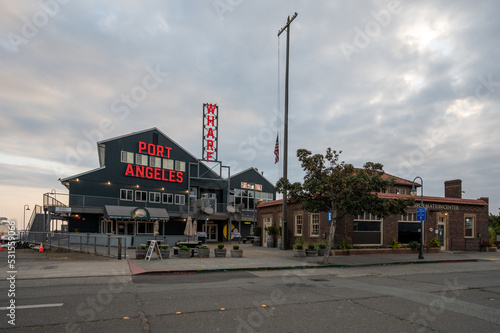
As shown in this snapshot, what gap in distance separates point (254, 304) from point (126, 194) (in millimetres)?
31607

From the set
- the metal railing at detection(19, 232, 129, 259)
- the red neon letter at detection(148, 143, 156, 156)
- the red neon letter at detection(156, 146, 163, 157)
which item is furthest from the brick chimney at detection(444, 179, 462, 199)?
the red neon letter at detection(148, 143, 156, 156)

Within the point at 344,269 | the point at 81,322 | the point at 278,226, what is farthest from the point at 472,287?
the point at 278,226

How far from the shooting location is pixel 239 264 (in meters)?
17.3

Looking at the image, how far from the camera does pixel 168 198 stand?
40.7 metres

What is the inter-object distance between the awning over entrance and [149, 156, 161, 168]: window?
18.3 feet

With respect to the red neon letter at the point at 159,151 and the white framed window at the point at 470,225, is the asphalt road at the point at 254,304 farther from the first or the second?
the red neon letter at the point at 159,151

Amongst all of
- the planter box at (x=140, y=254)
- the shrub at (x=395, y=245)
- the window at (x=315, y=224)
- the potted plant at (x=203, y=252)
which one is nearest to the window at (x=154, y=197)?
the window at (x=315, y=224)

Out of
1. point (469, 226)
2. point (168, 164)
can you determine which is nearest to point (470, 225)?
point (469, 226)

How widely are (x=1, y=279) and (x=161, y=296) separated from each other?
664 centimetres

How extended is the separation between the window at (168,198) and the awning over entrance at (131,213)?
142 inches

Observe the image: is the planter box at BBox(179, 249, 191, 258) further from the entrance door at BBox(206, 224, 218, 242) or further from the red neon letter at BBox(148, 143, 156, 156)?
the entrance door at BBox(206, 224, 218, 242)

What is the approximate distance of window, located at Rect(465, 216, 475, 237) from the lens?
27953 millimetres

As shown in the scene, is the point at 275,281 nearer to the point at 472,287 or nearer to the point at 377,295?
the point at 377,295

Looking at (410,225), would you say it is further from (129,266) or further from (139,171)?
(139,171)
